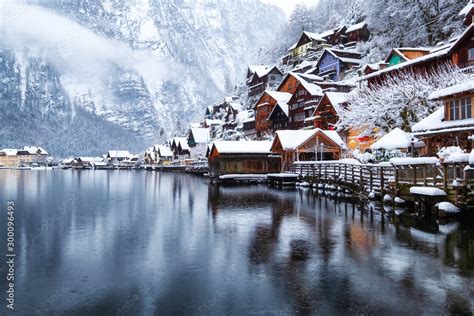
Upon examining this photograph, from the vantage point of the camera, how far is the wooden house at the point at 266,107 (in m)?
83.1

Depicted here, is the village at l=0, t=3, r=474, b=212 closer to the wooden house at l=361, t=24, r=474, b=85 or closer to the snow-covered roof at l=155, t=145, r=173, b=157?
the wooden house at l=361, t=24, r=474, b=85

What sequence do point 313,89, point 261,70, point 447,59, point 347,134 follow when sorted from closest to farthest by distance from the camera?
1. point 447,59
2. point 347,134
3. point 313,89
4. point 261,70

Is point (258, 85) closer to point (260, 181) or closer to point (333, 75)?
point (333, 75)

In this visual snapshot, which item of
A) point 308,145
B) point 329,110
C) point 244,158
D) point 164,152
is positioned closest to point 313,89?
point 329,110

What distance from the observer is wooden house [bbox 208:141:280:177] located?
60.7 metres

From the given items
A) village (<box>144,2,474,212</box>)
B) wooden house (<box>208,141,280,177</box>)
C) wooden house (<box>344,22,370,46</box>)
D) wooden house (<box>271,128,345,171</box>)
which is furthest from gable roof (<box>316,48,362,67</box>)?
wooden house (<box>271,128,345,171</box>)

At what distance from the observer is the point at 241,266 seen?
1292 cm

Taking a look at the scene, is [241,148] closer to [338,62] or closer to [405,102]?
[405,102]

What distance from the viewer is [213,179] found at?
6431 centimetres

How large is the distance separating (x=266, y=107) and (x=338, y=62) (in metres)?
16.7

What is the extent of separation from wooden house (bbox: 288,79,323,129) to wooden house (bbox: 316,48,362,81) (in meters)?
13.6

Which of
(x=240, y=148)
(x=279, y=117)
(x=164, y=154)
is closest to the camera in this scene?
(x=240, y=148)

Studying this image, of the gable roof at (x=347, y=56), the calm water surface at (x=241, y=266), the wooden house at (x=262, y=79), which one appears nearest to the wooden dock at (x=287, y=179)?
the calm water surface at (x=241, y=266)

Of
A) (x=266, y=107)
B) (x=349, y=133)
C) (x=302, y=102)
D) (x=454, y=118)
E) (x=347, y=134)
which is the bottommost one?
(x=454, y=118)
